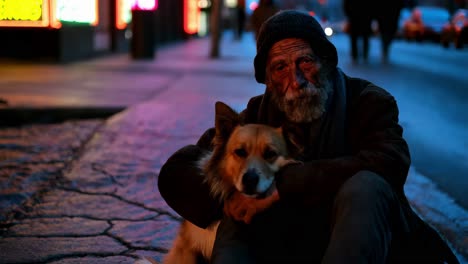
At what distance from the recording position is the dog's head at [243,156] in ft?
9.21

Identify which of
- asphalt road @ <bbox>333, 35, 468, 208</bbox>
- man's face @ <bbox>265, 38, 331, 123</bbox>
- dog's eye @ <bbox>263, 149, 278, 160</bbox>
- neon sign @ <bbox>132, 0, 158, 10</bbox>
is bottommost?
asphalt road @ <bbox>333, 35, 468, 208</bbox>

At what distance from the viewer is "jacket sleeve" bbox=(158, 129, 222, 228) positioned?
10.2ft

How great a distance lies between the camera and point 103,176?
5336 millimetres

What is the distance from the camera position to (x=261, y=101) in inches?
131

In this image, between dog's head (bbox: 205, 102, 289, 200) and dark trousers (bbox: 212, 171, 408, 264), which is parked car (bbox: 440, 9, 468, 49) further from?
dark trousers (bbox: 212, 171, 408, 264)

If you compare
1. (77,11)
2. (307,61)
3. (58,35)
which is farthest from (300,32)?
(77,11)

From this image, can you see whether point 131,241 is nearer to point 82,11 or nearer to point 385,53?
point 82,11

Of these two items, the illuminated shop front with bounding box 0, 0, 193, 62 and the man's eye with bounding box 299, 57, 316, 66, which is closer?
the man's eye with bounding box 299, 57, 316, 66

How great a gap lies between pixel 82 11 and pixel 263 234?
13399 mm

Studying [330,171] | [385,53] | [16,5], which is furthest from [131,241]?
[385,53]

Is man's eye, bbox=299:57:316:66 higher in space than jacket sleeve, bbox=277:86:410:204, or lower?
higher

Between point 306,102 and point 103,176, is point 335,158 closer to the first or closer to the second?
point 306,102

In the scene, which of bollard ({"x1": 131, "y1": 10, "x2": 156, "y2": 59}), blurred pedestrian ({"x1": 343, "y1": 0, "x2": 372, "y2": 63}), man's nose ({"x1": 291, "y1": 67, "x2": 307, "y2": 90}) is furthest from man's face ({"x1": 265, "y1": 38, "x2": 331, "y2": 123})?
bollard ({"x1": 131, "y1": 10, "x2": 156, "y2": 59})

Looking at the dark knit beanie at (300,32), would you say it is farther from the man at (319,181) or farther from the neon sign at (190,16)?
the neon sign at (190,16)
